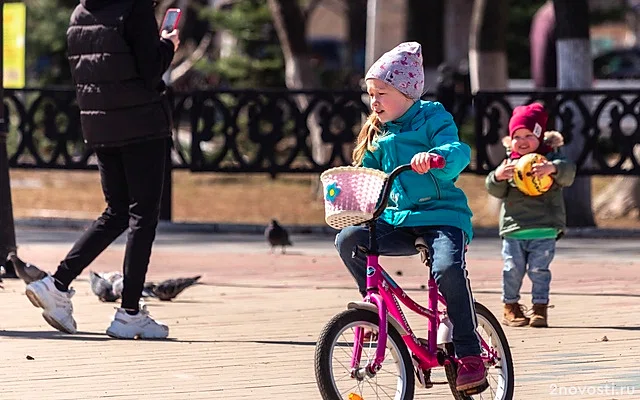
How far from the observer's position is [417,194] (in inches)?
237

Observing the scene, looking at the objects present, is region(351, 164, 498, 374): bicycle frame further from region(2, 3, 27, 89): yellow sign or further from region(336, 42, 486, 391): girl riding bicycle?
region(2, 3, 27, 89): yellow sign

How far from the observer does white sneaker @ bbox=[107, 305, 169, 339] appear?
778cm

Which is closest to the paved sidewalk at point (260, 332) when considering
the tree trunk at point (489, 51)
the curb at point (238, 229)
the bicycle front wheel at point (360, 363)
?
the bicycle front wheel at point (360, 363)

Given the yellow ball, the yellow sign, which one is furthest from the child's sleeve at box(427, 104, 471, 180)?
the yellow sign

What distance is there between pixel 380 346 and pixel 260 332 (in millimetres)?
2473

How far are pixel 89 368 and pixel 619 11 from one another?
21.9 metres

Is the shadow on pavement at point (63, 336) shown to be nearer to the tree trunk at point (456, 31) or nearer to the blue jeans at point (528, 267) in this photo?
A: the blue jeans at point (528, 267)

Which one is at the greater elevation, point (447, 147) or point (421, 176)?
point (447, 147)

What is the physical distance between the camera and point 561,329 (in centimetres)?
822

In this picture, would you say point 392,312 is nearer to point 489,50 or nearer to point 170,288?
point 170,288

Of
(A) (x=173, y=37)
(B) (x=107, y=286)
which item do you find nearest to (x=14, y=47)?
Result: (B) (x=107, y=286)

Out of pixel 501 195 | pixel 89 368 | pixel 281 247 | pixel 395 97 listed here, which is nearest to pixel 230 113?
pixel 281 247

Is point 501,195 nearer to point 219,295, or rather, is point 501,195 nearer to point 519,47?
point 219,295

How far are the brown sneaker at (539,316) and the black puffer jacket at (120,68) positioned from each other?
91.4 inches
